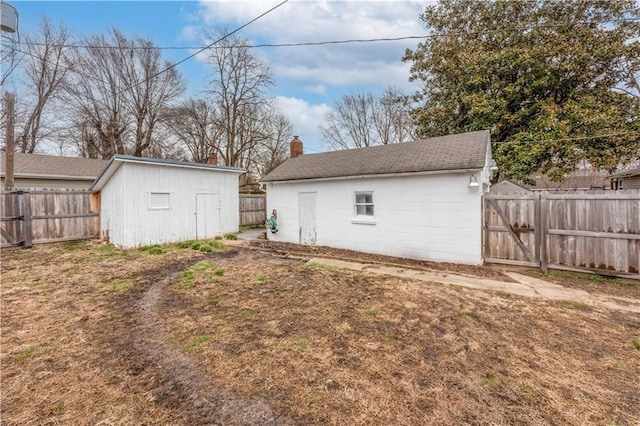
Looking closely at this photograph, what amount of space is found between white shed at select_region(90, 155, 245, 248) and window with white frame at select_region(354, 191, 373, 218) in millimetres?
6284

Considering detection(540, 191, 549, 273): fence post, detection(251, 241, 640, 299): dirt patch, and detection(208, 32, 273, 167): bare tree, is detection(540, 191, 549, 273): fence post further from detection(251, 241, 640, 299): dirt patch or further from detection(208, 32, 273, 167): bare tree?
detection(208, 32, 273, 167): bare tree

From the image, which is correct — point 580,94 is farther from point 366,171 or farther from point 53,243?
point 53,243

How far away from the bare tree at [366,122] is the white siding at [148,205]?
64.2 feet

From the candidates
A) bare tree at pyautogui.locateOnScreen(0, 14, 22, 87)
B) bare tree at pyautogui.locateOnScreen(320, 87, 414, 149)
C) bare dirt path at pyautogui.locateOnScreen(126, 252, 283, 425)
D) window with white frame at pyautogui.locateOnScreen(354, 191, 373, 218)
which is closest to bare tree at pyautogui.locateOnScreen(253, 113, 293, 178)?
bare tree at pyautogui.locateOnScreen(320, 87, 414, 149)

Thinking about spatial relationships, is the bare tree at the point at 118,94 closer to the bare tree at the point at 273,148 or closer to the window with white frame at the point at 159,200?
the bare tree at the point at 273,148

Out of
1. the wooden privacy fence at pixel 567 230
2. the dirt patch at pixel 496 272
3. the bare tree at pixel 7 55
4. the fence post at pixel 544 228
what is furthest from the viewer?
the bare tree at pixel 7 55

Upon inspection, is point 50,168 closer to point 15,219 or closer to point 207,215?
point 15,219

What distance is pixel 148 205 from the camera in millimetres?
10328

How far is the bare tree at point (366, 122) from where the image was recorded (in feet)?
88.6

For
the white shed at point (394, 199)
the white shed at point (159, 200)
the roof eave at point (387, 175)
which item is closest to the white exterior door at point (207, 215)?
the white shed at point (159, 200)

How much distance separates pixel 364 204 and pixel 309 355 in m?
6.96

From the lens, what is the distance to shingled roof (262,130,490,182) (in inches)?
318

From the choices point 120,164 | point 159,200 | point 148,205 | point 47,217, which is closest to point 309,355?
point 148,205

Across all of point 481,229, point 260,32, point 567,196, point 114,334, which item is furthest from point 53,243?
point 567,196
